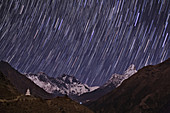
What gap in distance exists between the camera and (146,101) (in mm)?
193375

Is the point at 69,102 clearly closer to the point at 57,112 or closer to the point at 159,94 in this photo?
the point at 57,112

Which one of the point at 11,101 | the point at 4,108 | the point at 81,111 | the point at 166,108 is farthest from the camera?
the point at 166,108

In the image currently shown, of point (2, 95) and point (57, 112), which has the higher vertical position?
point (2, 95)

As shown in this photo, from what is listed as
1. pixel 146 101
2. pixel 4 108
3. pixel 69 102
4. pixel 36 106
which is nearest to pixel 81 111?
pixel 69 102

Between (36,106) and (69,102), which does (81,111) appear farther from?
(36,106)

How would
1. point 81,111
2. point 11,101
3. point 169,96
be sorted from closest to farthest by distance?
point 11,101 → point 81,111 → point 169,96

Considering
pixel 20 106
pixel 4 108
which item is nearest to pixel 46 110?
pixel 20 106

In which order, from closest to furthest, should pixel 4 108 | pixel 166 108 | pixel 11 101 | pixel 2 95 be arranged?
1. pixel 4 108
2. pixel 11 101
3. pixel 2 95
4. pixel 166 108

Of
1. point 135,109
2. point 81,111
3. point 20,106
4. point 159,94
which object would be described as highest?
point 20,106

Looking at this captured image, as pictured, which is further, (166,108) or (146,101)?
(146,101)

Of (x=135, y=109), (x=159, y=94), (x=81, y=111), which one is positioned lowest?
(x=135, y=109)

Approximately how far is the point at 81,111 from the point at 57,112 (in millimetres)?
10779

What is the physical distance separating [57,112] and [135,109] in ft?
483

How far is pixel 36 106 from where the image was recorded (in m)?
52.4
